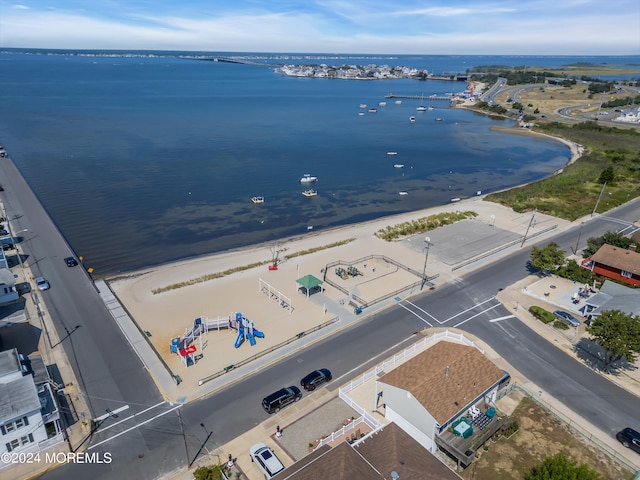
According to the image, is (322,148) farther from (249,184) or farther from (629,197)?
(629,197)

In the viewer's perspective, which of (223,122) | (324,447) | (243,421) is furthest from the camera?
(223,122)

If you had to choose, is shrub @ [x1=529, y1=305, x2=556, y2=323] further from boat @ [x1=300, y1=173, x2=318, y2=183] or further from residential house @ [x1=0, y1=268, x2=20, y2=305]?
boat @ [x1=300, y1=173, x2=318, y2=183]

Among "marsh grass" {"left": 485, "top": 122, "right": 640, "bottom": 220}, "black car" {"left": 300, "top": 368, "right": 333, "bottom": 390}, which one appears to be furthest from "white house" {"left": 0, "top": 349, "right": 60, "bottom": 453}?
"marsh grass" {"left": 485, "top": 122, "right": 640, "bottom": 220}

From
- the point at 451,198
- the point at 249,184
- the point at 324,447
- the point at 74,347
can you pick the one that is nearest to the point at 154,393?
the point at 74,347

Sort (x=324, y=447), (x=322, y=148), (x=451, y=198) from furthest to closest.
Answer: (x=322, y=148), (x=451, y=198), (x=324, y=447)

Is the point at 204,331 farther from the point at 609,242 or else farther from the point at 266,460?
the point at 609,242

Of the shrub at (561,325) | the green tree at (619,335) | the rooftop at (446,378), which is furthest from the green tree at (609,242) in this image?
the rooftop at (446,378)
